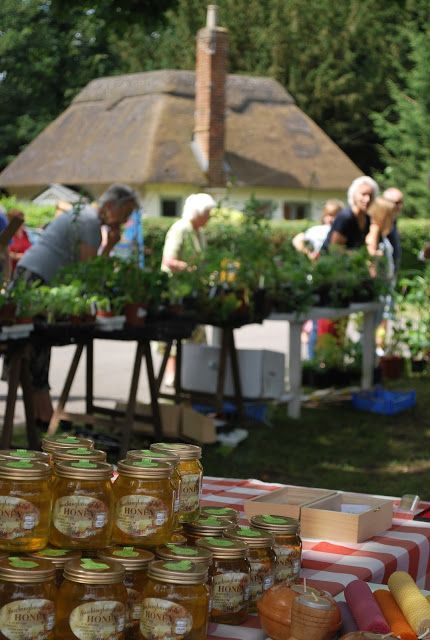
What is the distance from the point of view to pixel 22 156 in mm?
38781

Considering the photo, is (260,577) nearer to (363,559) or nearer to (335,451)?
(363,559)

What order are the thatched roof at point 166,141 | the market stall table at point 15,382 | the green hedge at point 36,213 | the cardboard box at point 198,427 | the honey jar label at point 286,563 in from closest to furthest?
the honey jar label at point 286,563
the market stall table at point 15,382
the cardboard box at point 198,427
the green hedge at point 36,213
the thatched roof at point 166,141

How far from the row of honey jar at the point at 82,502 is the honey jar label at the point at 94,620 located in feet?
0.76

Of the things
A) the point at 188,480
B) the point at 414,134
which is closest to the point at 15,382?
the point at 188,480

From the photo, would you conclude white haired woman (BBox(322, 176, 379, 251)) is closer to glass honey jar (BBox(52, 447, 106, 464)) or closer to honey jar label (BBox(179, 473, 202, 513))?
honey jar label (BBox(179, 473, 202, 513))

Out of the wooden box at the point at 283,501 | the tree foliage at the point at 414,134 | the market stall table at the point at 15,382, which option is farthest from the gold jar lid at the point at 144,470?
the tree foliage at the point at 414,134

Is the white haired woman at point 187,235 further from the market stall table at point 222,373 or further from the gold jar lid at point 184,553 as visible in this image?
the gold jar lid at point 184,553

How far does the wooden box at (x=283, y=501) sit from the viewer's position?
284 cm

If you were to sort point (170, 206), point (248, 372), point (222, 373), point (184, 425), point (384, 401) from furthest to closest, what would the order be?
point (170, 206) < point (384, 401) < point (248, 372) < point (222, 373) < point (184, 425)

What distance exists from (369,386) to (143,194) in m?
26.0

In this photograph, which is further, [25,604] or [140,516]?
[140,516]

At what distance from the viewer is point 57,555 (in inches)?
80.3

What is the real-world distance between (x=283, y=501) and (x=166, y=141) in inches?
1294

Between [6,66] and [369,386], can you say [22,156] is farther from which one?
[369,386]
